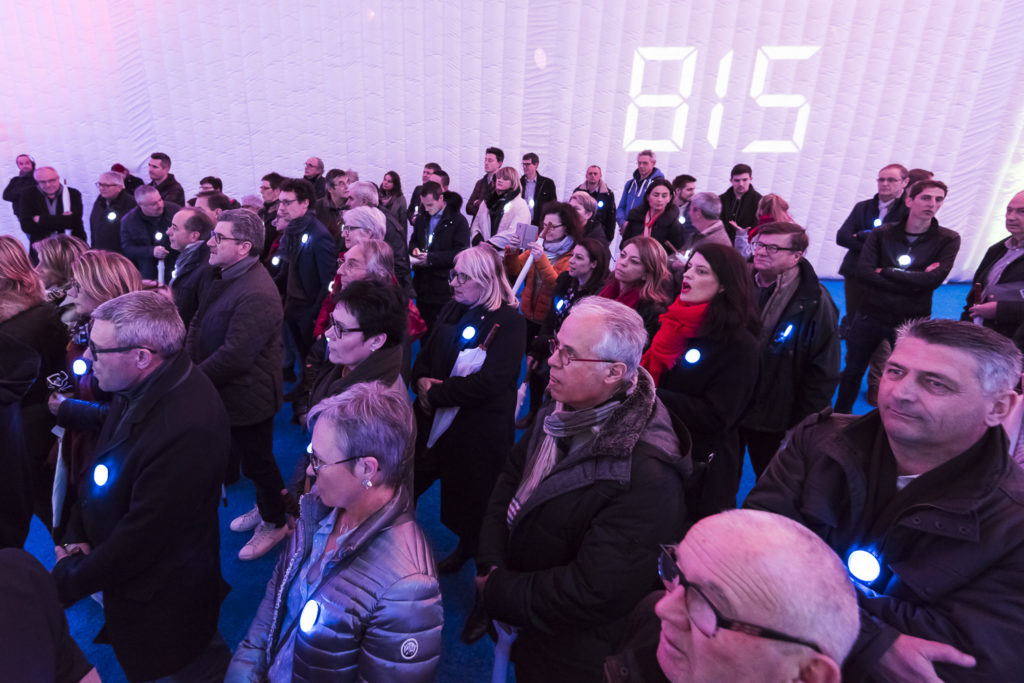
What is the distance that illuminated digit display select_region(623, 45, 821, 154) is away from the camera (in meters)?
8.10

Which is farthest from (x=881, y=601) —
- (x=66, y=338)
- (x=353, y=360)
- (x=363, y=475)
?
(x=66, y=338)

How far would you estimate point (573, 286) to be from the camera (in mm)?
3744

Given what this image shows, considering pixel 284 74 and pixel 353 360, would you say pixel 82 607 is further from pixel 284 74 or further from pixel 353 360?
pixel 284 74

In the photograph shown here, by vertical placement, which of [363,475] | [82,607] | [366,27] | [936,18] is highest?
[936,18]

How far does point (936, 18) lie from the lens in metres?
7.74

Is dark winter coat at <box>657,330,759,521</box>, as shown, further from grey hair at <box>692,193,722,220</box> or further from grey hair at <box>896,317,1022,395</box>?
grey hair at <box>692,193,722,220</box>

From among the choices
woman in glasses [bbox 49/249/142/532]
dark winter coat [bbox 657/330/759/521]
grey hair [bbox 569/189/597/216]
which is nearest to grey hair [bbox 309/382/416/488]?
dark winter coat [bbox 657/330/759/521]

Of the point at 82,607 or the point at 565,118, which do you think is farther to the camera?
the point at 565,118

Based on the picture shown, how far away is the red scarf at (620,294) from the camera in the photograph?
3193 mm

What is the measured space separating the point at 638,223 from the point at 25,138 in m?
9.00

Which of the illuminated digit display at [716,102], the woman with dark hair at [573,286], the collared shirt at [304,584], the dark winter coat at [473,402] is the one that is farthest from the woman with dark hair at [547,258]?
the illuminated digit display at [716,102]

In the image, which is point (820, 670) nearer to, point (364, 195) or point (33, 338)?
point (33, 338)

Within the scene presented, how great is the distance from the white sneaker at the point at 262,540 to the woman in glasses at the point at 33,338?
909mm

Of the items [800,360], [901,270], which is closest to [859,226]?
[901,270]
